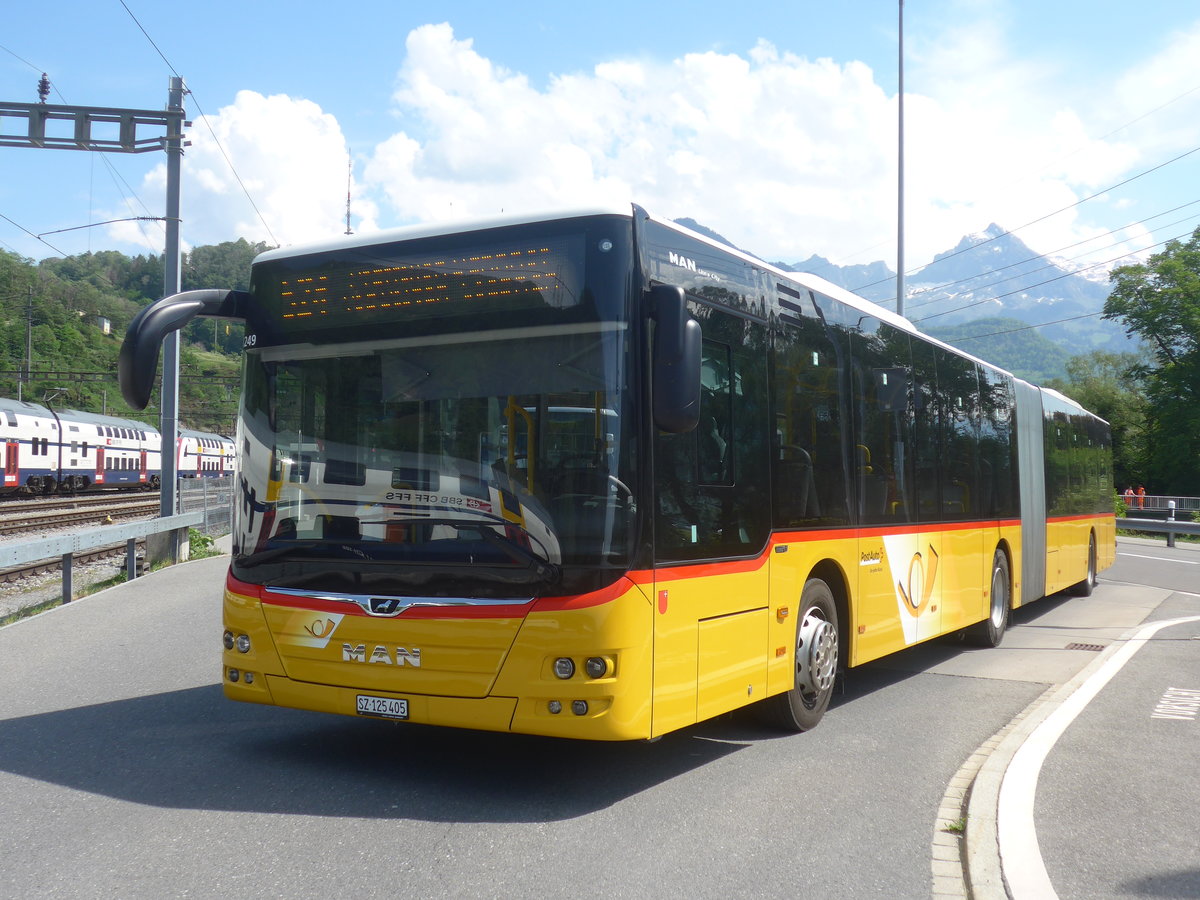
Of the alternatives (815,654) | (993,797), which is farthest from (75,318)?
(993,797)

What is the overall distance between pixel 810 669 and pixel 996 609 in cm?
572

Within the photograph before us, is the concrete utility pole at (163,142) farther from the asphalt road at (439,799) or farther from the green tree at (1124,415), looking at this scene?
the green tree at (1124,415)

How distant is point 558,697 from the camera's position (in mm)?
5746

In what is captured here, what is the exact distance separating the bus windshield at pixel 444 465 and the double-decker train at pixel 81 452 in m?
37.0

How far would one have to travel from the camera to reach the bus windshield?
5.83 meters

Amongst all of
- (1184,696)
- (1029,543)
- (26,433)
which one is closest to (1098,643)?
(1029,543)

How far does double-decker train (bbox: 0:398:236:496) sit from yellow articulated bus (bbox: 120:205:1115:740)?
1454 inches

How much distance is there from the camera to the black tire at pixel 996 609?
12.4 meters

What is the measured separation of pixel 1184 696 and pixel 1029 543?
5.06 m

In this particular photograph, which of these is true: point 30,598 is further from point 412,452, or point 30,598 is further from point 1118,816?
point 1118,816

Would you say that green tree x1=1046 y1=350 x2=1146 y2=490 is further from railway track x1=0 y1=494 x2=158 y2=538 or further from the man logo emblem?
the man logo emblem

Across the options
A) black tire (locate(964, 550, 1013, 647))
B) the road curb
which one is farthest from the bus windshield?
black tire (locate(964, 550, 1013, 647))

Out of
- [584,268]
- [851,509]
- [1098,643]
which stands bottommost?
[1098,643]

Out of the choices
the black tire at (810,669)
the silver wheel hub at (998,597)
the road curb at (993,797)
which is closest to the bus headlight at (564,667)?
the road curb at (993,797)
